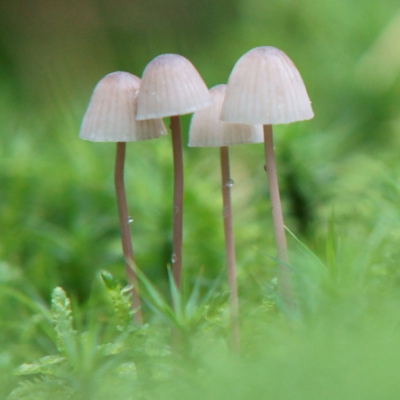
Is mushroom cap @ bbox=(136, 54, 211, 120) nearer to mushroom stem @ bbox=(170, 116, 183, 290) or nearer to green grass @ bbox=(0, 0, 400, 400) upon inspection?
mushroom stem @ bbox=(170, 116, 183, 290)

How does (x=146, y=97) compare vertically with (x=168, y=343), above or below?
above

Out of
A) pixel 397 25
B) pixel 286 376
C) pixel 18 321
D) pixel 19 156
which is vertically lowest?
pixel 18 321

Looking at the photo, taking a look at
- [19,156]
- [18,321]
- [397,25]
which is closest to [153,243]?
[18,321]

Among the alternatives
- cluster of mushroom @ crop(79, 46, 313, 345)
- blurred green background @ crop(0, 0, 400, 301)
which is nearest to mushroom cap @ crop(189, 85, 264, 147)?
cluster of mushroom @ crop(79, 46, 313, 345)

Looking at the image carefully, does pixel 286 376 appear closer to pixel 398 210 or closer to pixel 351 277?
pixel 351 277

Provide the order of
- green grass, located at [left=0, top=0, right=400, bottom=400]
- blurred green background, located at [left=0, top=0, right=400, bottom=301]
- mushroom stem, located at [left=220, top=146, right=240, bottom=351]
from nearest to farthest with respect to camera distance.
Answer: green grass, located at [left=0, top=0, right=400, bottom=400], mushroom stem, located at [left=220, top=146, right=240, bottom=351], blurred green background, located at [left=0, top=0, right=400, bottom=301]

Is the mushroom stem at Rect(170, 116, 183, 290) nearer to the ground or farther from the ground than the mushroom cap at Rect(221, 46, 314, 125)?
nearer to the ground
